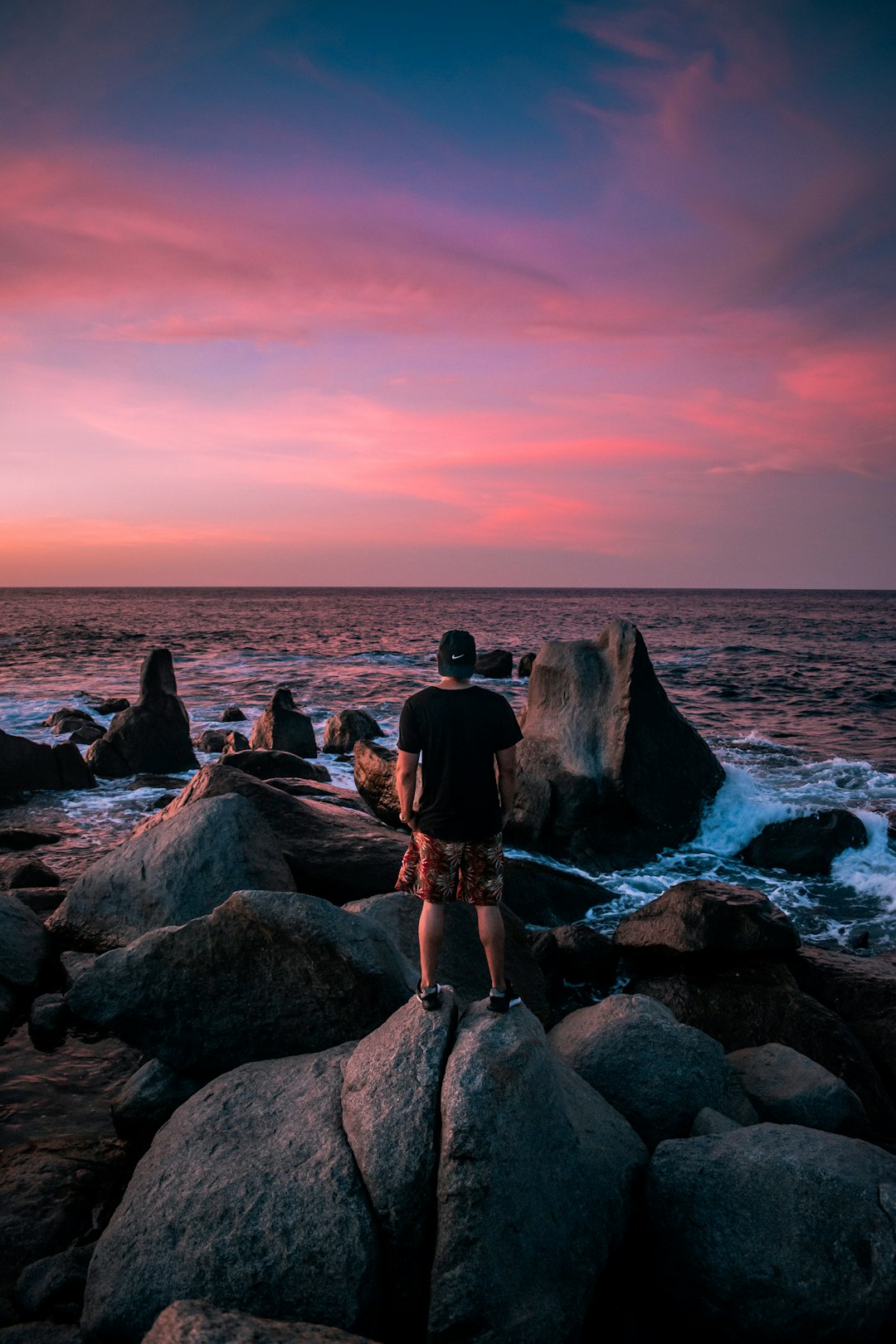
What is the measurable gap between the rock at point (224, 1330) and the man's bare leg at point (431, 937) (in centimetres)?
181

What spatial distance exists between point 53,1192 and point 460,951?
363cm

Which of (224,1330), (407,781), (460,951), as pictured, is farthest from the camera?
(460,951)

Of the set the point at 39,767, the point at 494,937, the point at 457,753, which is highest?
the point at 457,753

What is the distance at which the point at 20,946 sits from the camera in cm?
761

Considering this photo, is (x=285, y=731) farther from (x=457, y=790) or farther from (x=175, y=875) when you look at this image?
(x=457, y=790)

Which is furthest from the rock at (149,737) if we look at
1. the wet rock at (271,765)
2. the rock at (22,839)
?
the rock at (22,839)

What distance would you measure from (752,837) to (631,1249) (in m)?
9.69

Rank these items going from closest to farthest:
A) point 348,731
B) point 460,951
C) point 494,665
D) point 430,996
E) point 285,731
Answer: point 430,996, point 460,951, point 285,731, point 348,731, point 494,665

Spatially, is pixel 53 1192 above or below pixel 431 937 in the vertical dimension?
below

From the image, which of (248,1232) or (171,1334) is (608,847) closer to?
(248,1232)

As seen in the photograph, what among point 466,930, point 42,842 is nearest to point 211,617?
point 42,842

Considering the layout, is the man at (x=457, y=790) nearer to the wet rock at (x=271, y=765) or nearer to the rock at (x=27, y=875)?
the rock at (x=27, y=875)

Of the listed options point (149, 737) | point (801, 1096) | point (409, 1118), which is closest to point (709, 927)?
point (801, 1096)

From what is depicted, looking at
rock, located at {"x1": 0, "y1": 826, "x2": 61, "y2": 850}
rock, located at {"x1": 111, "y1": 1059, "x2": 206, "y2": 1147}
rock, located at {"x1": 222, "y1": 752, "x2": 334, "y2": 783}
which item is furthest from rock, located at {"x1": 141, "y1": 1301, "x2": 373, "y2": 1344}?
rock, located at {"x1": 222, "y1": 752, "x2": 334, "y2": 783}
